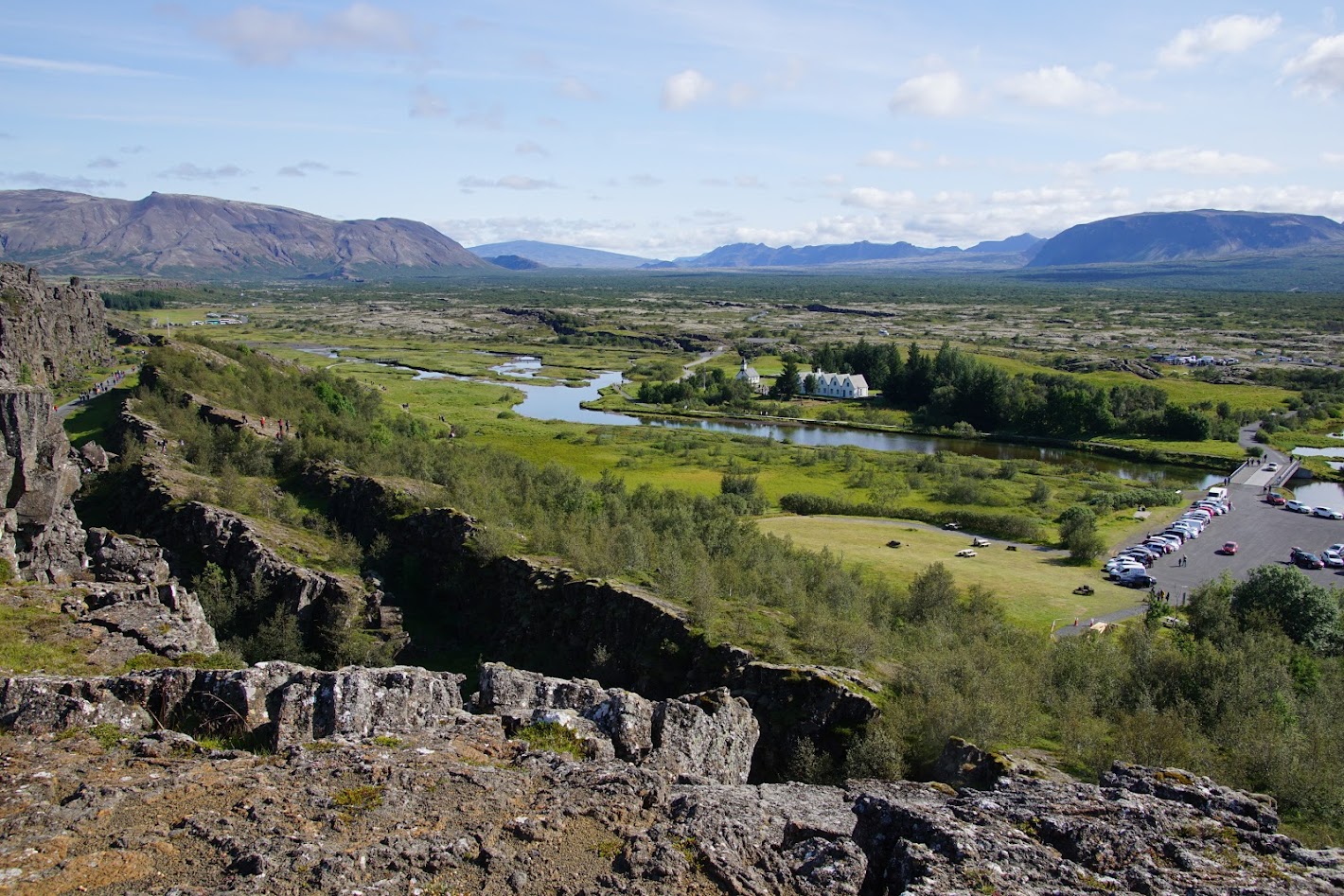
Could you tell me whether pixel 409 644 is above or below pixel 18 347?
below

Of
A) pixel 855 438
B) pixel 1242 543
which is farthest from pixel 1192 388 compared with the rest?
pixel 1242 543

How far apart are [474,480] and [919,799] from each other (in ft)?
126

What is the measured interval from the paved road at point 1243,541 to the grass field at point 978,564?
153 centimetres

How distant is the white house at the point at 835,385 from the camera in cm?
14250

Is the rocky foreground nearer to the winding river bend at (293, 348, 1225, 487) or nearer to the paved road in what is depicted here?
the paved road

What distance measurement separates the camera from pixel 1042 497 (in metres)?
75.9

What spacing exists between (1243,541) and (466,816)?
2728 inches

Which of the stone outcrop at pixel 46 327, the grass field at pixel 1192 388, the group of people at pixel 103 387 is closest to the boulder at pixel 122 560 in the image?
the stone outcrop at pixel 46 327

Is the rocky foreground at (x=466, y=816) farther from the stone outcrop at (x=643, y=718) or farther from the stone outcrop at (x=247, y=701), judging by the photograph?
the stone outcrop at (x=643, y=718)

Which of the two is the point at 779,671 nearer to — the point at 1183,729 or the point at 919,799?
the point at 919,799

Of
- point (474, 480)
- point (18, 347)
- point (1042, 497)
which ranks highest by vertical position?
point (18, 347)

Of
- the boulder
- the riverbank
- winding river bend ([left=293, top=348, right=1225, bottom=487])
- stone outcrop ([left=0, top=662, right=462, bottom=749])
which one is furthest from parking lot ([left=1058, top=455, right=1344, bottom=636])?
the boulder

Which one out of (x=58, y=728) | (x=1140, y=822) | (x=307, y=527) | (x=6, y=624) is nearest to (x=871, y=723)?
(x=1140, y=822)

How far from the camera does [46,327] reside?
87.4 metres
